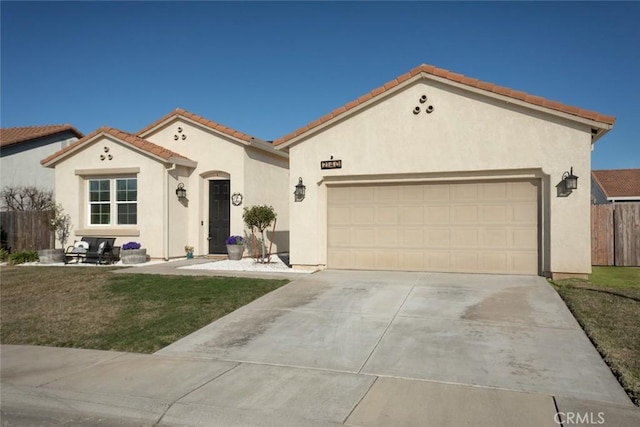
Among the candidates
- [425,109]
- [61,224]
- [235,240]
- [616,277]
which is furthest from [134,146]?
[616,277]

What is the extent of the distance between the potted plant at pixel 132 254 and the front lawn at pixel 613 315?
37.6 ft

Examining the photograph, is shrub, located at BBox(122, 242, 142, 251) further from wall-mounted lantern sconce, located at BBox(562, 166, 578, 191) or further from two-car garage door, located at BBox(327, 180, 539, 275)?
wall-mounted lantern sconce, located at BBox(562, 166, 578, 191)

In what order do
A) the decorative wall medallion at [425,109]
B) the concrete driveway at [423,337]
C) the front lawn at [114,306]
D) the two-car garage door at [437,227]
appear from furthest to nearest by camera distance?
1. the decorative wall medallion at [425,109]
2. the two-car garage door at [437,227]
3. the front lawn at [114,306]
4. the concrete driveway at [423,337]

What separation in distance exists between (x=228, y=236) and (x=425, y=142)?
7.93m

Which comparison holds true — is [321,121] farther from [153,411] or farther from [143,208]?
[153,411]

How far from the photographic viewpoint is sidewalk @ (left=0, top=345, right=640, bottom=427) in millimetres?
4422

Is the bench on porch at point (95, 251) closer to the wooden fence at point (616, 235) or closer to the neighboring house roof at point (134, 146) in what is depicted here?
the neighboring house roof at point (134, 146)

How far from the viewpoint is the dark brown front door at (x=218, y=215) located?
54.9 feet

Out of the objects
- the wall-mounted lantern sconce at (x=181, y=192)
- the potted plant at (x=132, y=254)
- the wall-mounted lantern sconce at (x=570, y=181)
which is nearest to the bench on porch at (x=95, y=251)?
the potted plant at (x=132, y=254)

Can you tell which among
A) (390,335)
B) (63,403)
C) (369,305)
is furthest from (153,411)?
(369,305)

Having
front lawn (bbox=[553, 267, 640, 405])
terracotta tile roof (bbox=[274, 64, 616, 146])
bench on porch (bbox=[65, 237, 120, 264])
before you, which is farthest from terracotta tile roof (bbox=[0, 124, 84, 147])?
front lawn (bbox=[553, 267, 640, 405])

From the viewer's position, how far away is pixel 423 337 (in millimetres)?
6840

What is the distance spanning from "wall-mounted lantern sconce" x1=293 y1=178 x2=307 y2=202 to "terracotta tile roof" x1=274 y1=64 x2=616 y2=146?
1.21 meters

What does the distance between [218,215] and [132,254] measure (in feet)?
10.4
